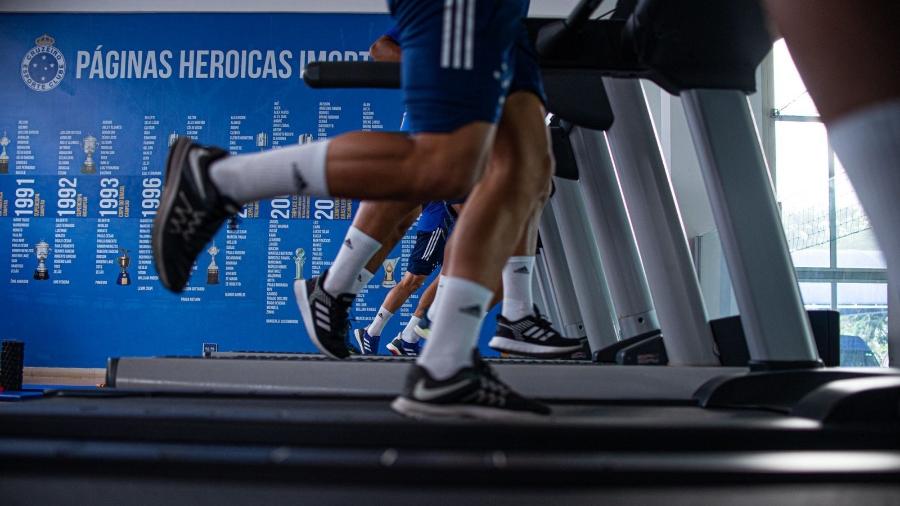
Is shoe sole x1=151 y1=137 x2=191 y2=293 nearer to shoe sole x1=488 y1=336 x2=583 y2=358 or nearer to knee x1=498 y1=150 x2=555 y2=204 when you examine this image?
knee x1=498 y1=150 x2=555 y2=204

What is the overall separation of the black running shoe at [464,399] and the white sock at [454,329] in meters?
0.02

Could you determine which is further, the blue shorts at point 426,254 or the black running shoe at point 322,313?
the blue shorts at point 426,254

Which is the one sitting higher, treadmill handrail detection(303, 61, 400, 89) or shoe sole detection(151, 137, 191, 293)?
treadmill handrail detection(303, 61, 400, 89)

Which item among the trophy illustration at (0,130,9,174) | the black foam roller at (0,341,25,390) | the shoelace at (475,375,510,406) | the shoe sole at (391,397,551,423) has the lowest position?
the black foam roller at (0,341,25,390)

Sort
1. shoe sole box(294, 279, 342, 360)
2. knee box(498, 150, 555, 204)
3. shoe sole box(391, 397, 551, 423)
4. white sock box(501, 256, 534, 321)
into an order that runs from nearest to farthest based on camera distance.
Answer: shoe sole box(391, 397, 551, 423)
knee box(498, 150, 555, 204)
shoe sole box(294, 279, 342, 360)
white sock box(501, 256, 534, 321)

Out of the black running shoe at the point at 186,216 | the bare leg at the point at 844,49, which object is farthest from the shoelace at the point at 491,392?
the bare leg at the point at 844,49

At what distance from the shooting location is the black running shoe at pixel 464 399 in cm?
133

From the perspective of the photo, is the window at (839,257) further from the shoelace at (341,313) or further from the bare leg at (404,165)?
the bare leg at (404,165)

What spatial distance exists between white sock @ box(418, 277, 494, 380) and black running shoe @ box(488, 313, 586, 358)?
945 mm

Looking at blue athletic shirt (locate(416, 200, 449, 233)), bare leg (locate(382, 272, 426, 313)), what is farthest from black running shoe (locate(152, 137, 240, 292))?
bare leg (locate(382, 272, 426, 313))

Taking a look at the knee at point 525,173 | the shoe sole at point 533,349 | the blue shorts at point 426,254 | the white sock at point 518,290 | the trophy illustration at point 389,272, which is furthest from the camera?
the trophy illustration at point 389,272

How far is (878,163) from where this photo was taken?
1155 mm

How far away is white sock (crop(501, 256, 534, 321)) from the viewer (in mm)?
2408

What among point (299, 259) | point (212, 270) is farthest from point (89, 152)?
point (299, 259)
